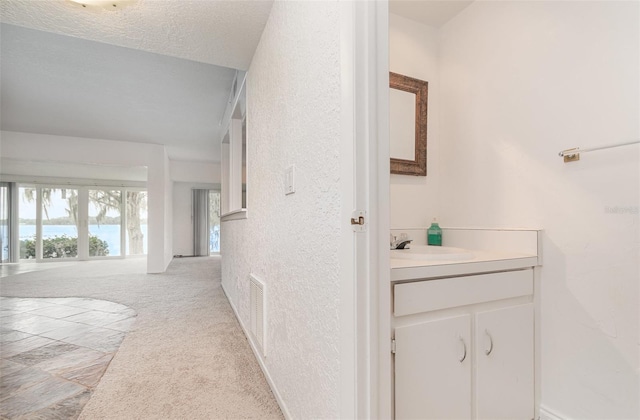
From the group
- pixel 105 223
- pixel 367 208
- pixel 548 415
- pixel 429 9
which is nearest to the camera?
pixel 367 208

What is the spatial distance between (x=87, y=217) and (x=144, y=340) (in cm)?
734

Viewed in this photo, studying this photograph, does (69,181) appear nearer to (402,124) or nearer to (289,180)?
(289,180)

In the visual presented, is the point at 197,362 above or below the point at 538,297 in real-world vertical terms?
below

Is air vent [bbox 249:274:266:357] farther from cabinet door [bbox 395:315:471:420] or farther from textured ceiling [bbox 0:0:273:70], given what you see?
textured ceiling [bbox 0:0:273:70]

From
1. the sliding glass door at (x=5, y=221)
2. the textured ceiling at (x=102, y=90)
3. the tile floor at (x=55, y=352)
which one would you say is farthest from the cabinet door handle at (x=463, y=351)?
the sliding glass door at (x=5, y=221)

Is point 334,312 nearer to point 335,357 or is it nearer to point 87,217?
point 335,357

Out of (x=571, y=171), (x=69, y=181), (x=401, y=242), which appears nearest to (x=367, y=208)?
(x=401, y=242)

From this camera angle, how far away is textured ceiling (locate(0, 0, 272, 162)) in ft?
5.41

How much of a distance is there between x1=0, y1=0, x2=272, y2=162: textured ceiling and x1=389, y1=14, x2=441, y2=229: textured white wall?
82 centimetres

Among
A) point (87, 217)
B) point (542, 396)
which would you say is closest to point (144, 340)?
point (542, 396)

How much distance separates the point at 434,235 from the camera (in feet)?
6.10

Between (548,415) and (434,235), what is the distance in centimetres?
97

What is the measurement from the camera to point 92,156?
17.4 ft

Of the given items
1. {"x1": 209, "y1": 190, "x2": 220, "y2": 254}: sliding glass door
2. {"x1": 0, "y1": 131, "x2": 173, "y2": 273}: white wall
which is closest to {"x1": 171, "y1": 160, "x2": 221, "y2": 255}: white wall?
{"x1": 209, "y1": 190, "x2": 220, "y2": 254}: sliding glass door
